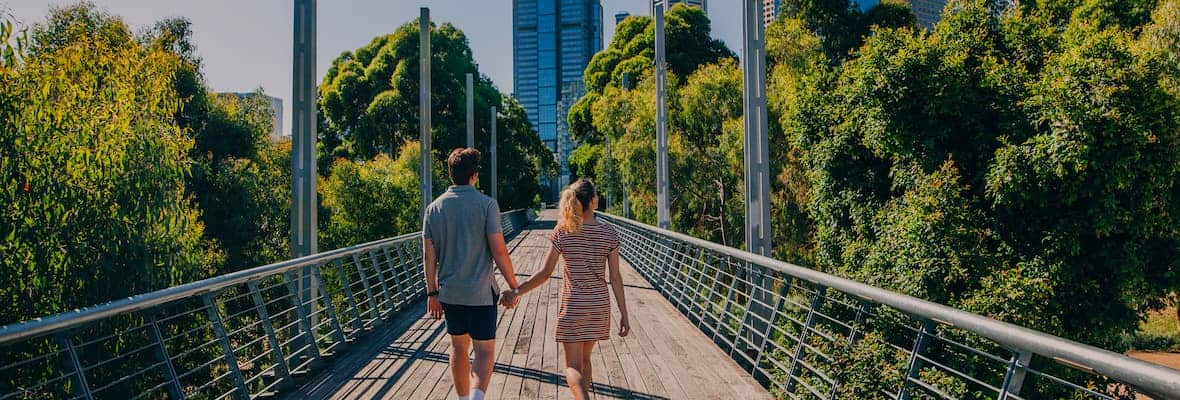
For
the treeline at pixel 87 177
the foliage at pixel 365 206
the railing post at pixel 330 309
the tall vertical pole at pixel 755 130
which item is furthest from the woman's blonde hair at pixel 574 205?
the foliage at pixel 365 206

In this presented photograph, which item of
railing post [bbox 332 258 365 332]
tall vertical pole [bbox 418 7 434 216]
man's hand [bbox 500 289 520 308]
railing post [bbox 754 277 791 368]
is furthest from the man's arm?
tall vertical pole [bbox 418 7 434 216]

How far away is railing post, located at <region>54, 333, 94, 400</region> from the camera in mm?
3580

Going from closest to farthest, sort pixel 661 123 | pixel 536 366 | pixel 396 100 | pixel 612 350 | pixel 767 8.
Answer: pixel 536 366 < pixel 612 350 < pixel 661 123 < pixel 396 100 < pixel 767 8

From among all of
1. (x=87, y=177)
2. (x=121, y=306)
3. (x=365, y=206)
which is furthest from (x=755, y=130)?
(x=365, y=206)

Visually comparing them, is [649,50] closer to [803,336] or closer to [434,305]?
[803,336]

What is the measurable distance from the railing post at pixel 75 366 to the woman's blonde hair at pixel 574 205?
238cm

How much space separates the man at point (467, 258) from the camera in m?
4.32

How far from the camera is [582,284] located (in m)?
4.48

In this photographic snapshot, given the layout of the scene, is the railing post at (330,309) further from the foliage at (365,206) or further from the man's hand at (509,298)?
the foliage at (365,206)

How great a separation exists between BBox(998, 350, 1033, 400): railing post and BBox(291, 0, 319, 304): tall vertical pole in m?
6.88

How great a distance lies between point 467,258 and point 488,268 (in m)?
0.13

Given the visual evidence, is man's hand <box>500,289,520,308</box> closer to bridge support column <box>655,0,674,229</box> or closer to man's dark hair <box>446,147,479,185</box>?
man's dark hair <box>446,147,479,185</box>

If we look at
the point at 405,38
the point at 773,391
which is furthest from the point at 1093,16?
the point at 405,38

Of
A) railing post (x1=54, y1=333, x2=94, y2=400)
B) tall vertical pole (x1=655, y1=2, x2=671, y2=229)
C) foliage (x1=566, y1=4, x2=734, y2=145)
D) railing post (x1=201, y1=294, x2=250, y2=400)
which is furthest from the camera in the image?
foliage (x1=566, y1=4, x2=734, y2=145)
